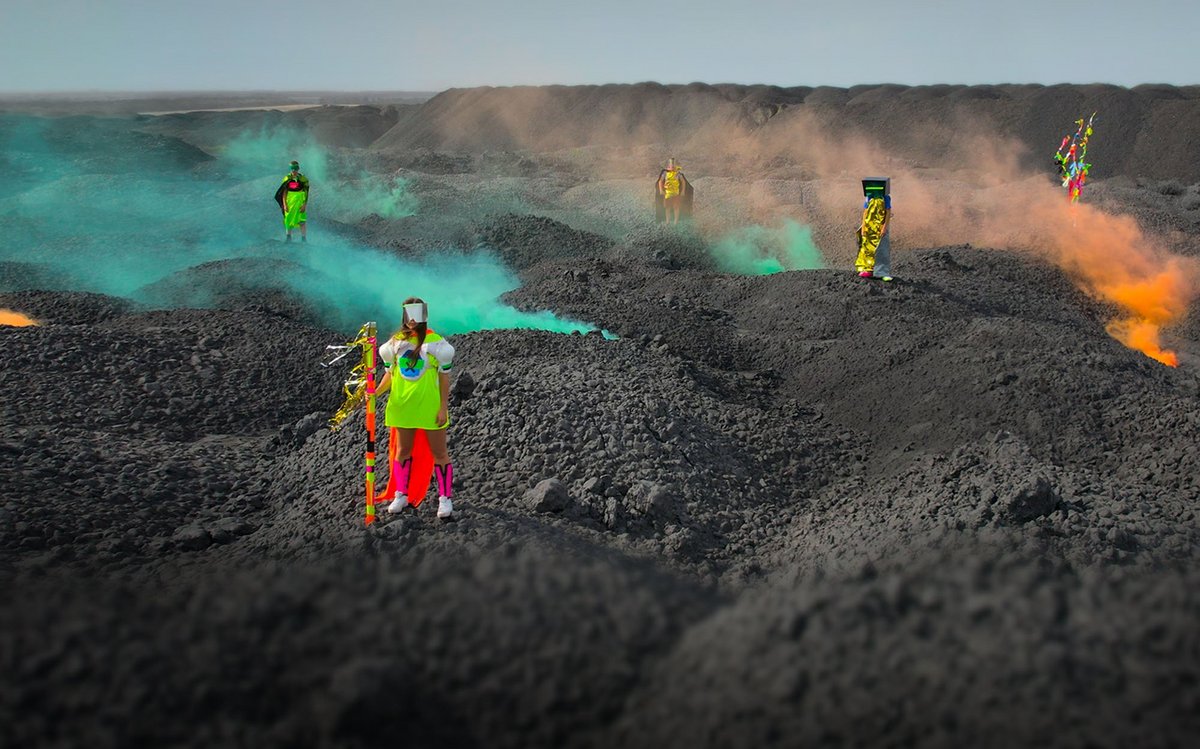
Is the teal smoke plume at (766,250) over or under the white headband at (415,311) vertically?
under

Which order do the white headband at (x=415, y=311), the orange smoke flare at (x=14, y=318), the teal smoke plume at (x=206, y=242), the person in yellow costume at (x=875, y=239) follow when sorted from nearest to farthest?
the white headband at (x=415, y=311)
the orange smoke flare at (x=14, y=318)
the person in yellow costume at (x=875, y=239)
the teal smoke plume at (x=206, y=242)

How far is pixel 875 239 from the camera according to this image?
1514cm

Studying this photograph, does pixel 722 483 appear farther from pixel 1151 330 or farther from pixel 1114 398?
pixel 1151 330

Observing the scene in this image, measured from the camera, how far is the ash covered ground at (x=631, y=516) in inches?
122

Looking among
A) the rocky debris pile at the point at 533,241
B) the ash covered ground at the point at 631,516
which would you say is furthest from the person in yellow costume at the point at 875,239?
the rocky debris pile at the point at 533,241

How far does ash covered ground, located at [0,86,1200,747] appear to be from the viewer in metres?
3.11

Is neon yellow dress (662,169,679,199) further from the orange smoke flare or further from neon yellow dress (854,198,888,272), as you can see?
the orange smoke flare

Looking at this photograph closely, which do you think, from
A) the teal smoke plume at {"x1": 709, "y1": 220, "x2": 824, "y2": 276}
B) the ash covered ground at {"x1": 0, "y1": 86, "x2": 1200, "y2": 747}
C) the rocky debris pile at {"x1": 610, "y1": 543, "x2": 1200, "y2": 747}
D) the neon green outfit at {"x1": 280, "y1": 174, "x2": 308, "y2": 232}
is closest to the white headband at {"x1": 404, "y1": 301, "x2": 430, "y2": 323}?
the ash covered ground at {"x1": 0, "y1": 86, "x2": 1200, "y2": 747}

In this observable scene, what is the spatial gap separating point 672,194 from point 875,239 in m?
8.34

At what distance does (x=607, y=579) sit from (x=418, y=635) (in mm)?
776

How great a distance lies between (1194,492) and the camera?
8.60 m

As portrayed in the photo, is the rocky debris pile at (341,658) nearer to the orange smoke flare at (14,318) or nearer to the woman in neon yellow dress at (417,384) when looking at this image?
the woman in neon yellow dress at (417,384)

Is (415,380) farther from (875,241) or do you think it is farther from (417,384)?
(875,241)

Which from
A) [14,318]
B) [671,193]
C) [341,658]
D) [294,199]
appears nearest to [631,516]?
[341,658]
